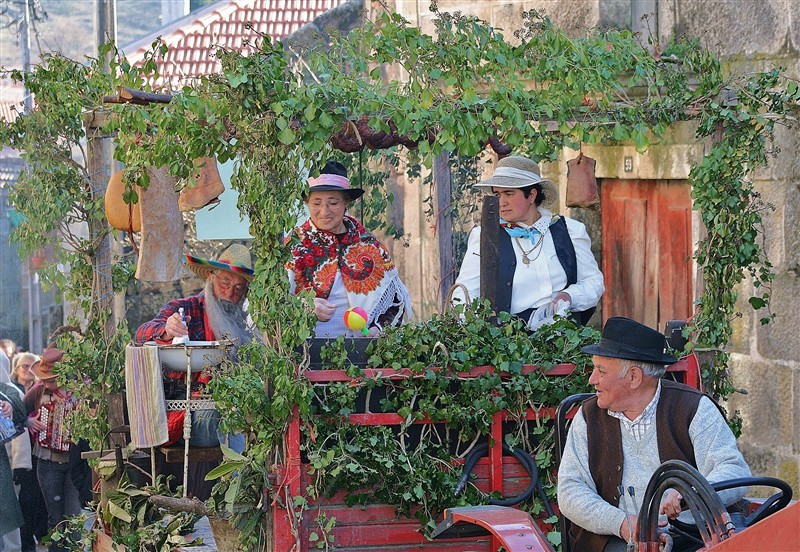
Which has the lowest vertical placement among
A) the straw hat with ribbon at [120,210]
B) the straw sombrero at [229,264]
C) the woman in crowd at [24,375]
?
the woman in crowd at [24,375]

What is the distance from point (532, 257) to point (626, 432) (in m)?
2.10

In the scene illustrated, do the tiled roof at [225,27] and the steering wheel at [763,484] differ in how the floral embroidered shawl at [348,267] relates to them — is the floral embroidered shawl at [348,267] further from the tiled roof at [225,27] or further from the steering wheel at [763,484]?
the tiled roof at [225,27]

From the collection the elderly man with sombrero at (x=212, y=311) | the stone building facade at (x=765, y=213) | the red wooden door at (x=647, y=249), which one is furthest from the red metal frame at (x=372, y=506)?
the red wooden door at (x=647, y=249)

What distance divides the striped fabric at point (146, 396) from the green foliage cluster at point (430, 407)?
0.99 meters

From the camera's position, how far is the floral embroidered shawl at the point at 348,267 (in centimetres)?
705

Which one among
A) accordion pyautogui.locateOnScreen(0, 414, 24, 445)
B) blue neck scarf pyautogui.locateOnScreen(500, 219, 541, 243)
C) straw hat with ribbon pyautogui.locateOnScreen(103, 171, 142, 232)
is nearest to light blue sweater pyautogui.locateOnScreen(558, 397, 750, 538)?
blue neck scarf pyautogui.locateOnScreen(500, 219, 541, 243)

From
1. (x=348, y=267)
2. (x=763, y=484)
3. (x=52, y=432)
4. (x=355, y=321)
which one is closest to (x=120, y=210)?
(x=348, y=267)

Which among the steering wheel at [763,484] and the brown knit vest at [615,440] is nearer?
the steering wheel at [763,484]

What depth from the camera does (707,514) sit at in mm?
3842

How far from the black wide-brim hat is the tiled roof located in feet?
42.1

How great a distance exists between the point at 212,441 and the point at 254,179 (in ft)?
5.06

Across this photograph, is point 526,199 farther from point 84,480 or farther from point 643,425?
point 84,480

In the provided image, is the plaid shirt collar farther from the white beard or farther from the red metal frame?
the white beard

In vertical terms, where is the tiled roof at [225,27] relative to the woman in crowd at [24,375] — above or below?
above
